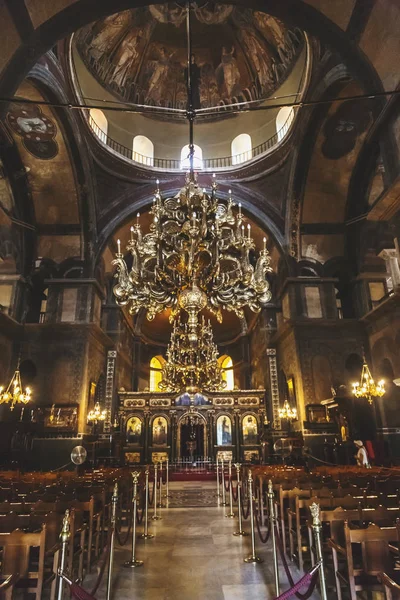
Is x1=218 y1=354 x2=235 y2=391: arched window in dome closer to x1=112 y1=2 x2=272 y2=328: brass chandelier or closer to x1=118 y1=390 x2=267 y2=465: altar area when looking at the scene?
x1=118 y1=390 x2=267 y2=465: altar area

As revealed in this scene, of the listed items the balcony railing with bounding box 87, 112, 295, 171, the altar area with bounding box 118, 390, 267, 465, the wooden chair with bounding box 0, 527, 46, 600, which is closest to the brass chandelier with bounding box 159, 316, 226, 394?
the altar area with bounding box 118, 390, 267, 465

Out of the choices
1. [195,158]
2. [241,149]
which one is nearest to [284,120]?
[241,149]

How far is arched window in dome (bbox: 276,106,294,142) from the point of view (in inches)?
638

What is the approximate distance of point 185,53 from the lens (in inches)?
742

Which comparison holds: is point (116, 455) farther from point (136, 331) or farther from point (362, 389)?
point (362, 389)

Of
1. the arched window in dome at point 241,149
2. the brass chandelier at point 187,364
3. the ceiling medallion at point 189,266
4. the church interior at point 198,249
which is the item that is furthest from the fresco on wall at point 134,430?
the arched window in dome at point 241,149

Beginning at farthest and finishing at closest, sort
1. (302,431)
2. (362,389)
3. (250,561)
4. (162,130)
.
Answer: (162,130)
(302,431)
(362,389)
(250,561)

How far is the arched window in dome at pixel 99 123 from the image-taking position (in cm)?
1659

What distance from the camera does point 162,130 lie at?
19828 millimetres

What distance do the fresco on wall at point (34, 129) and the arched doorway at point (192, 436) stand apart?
1565 centimetres

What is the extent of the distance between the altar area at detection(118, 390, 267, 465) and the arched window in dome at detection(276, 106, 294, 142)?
13.8m

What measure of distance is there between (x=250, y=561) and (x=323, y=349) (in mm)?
11348

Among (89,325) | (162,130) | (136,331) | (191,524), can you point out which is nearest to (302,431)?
(191,524)

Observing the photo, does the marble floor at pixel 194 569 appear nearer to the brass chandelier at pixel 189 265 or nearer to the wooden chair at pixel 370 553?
the wooden chair at pixel 370 553
